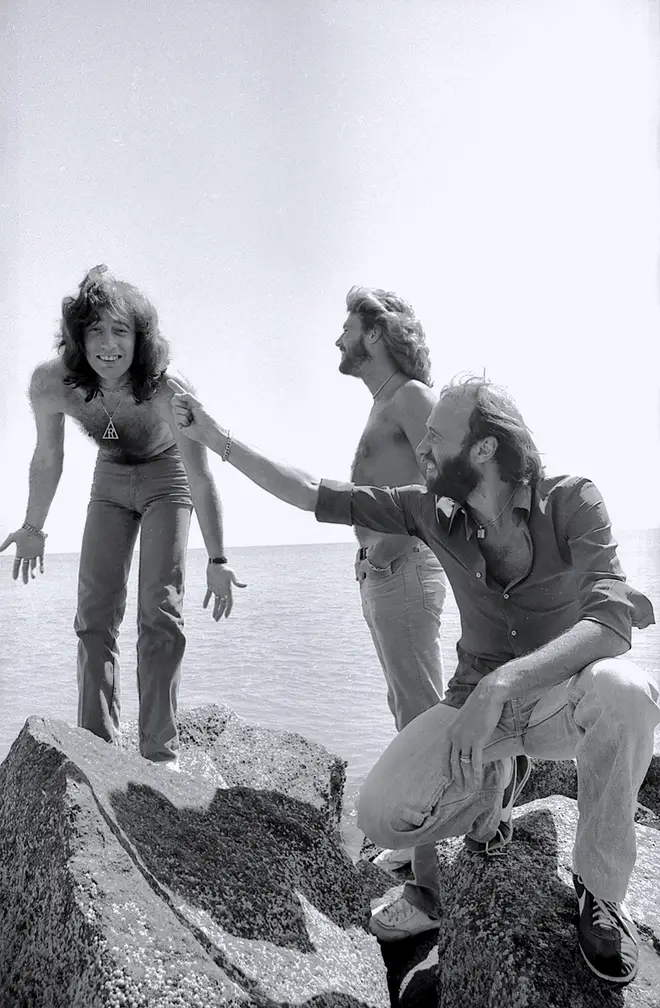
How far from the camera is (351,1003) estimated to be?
249 cm

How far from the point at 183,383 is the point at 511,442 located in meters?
1.82

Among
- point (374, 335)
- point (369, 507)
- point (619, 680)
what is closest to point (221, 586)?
point (369, 507)

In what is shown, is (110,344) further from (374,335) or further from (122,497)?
(374,335)


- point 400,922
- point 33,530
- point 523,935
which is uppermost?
point 33,530

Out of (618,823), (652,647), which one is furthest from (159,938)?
(652,647)

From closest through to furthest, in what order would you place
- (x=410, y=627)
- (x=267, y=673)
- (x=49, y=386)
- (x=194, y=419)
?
(x=194, y=419)
(x=410, y=627)
(x=49, y=386)
(x=267, y=673)

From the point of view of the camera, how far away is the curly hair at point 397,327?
4.02m

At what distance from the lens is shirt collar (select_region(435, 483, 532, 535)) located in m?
2.90

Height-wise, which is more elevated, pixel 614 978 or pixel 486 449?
pixel 486 449

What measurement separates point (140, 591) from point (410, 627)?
135 centimetres

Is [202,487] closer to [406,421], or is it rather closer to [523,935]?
[406,421]

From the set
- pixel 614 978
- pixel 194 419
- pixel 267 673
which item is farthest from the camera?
pixel 267 673

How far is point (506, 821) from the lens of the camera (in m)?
2.96

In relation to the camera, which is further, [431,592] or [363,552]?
[363,552]
